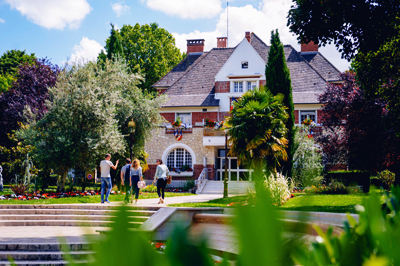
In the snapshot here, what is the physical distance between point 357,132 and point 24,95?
2663 cm

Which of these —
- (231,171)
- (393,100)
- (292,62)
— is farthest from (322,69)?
(393,100)

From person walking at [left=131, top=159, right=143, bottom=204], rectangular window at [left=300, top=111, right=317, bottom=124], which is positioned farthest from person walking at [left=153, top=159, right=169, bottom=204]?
rectangular window at [left=300, top=111, right=317, bottom=124]

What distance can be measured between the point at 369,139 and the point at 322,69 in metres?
17.8

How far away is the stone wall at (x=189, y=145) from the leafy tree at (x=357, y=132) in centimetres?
1055

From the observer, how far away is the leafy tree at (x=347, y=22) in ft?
40.6

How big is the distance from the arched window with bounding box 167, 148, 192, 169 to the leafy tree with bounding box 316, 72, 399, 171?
12182mm

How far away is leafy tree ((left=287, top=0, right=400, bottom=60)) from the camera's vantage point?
40.6 feet

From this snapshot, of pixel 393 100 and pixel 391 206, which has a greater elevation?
pixel 393 100

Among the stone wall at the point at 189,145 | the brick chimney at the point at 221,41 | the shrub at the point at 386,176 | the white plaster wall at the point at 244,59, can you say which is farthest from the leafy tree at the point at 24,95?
the shrub at the point at 386,176

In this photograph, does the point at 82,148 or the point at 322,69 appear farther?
the point at 322,69

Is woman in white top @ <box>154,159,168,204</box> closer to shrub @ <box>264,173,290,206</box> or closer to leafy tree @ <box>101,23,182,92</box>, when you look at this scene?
shrub @ <box>264,173,290,206</box>

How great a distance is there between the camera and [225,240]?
0.52m

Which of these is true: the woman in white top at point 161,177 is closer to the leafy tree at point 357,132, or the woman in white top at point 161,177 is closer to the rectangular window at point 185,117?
the leafy tree at point 357,132

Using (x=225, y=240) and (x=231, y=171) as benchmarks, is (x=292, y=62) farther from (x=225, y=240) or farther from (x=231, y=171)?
(x=225, y=240)
